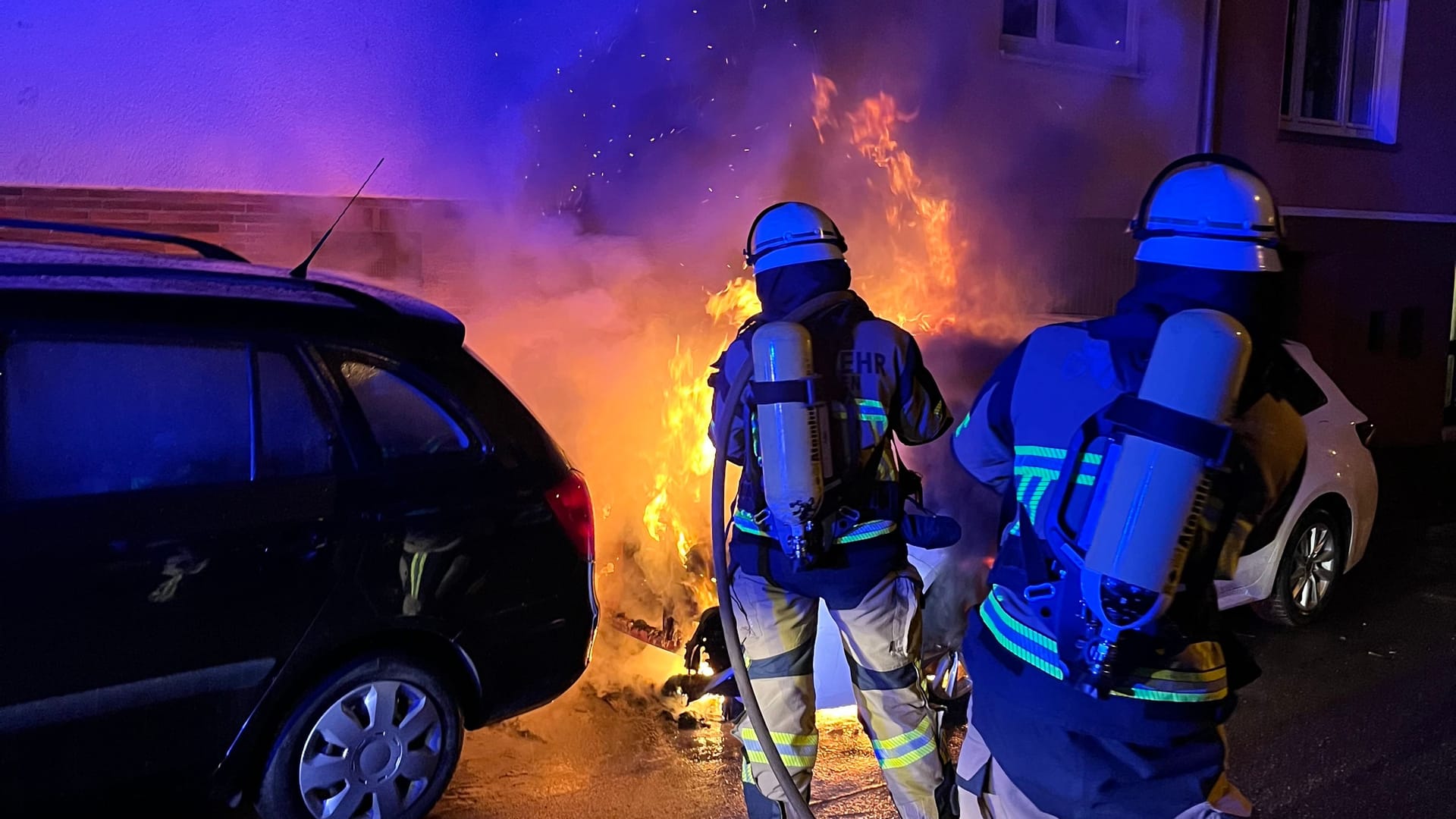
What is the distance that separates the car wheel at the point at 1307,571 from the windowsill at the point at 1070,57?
13.8ft

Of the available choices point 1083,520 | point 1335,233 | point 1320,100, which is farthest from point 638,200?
point 1320,100

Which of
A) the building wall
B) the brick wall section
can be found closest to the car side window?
the brick wall section

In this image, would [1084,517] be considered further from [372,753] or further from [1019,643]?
[372,753]

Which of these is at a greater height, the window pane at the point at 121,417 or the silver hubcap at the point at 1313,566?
the window pane at the point at 121,417

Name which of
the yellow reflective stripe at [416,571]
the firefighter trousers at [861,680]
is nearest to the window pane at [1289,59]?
the firefighter trousers at [861,680]

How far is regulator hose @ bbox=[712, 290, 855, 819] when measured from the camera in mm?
2988

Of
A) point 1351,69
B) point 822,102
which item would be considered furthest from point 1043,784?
point 1351,69

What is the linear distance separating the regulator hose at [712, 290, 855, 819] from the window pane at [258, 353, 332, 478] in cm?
118

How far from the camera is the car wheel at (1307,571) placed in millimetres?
5668

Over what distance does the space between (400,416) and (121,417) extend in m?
0.77

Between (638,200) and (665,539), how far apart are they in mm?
2092

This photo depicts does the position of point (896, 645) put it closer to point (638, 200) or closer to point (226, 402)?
point (226, 402)

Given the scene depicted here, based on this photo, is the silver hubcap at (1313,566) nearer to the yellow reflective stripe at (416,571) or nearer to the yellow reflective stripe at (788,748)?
the yellow reflective stripe at (788,748)

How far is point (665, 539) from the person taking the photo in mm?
5066
